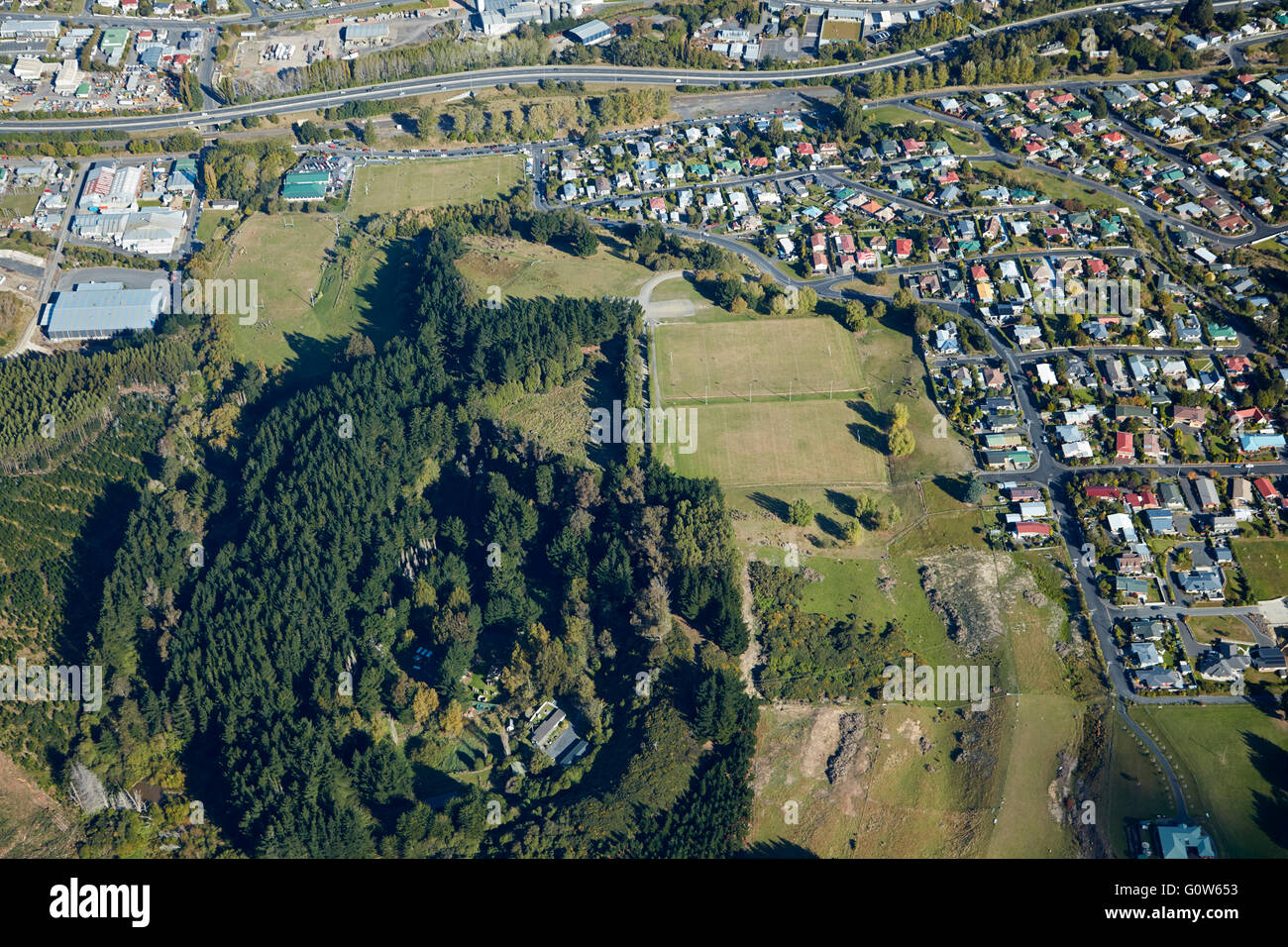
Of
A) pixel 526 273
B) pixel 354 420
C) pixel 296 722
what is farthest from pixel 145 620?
pixel 526 273

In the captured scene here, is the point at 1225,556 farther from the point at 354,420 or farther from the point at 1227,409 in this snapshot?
the point at 354,420

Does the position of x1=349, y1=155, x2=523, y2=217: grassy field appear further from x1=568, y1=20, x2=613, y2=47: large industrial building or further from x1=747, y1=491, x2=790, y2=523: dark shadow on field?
x1=747, y1=491, x2=790, y2=523: dark shadow on field

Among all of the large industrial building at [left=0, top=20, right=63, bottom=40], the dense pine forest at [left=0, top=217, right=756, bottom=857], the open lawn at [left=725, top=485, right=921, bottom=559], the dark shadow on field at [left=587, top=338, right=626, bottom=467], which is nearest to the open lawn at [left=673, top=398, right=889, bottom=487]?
the open lawn at [left=725, top=485, right=921, bottom=559]

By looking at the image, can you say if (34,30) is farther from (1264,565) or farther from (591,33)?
(1264,565)

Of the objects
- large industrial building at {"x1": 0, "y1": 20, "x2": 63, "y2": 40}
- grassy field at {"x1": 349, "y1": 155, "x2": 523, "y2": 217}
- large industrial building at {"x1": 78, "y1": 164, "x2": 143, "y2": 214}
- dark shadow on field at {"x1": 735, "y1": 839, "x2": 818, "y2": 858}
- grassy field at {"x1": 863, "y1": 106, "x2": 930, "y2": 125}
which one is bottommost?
dark shadow on field at {"x1": 735, "y1": 839, "x2": 818, "y2": 858}

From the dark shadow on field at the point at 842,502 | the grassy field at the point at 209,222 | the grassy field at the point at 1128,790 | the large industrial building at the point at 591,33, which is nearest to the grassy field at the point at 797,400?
the dark shadow on field at the point at 842,502

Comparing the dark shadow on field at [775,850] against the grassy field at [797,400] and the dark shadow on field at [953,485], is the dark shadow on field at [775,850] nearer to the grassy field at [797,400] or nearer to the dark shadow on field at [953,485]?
the grassy field at [797,400]

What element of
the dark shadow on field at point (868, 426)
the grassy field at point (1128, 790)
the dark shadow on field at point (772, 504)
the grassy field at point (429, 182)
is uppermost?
the grassy field at point (429, 182)
